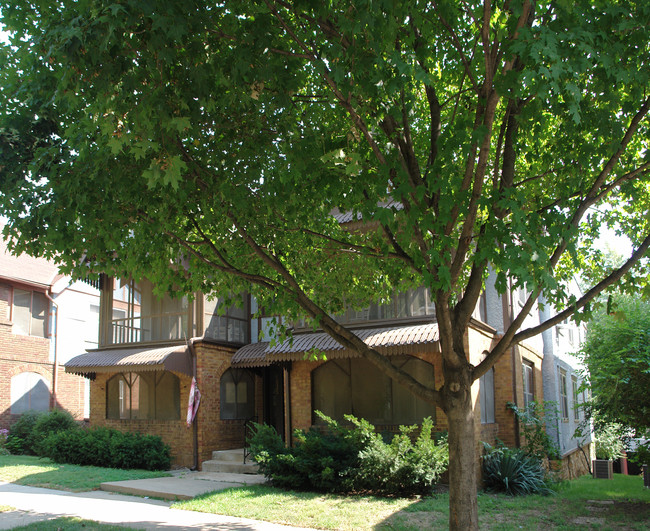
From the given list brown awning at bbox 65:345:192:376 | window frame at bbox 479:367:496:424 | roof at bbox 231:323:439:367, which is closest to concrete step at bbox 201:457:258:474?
brown awning at bbox 65:345:192:376

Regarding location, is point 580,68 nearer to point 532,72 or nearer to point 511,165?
point 532,72

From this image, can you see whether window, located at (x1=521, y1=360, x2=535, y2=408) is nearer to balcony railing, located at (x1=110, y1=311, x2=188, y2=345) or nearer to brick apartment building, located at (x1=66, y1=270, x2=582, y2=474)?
brick apartment building, located at (x1=66, y1=270, x2=582, y2=474)

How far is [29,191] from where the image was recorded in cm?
709

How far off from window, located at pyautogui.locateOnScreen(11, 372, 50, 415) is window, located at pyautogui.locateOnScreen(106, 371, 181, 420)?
5310mm

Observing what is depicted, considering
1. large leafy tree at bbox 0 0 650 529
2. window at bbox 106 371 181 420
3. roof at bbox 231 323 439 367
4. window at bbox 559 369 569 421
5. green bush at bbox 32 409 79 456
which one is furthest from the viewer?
window at bbox 559 369 569 421

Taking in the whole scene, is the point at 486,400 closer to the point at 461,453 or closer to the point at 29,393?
the point at 461,453

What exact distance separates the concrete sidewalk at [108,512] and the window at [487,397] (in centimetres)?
642

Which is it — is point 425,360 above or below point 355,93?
below

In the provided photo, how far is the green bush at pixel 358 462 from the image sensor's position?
11.2m

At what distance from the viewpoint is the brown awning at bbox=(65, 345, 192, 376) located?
16.1m

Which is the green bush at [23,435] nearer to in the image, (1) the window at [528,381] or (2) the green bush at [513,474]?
(2) the green bush at [513,474]

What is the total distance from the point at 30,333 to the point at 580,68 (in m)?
22.7

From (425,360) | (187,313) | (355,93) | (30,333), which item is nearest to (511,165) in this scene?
(355,93)

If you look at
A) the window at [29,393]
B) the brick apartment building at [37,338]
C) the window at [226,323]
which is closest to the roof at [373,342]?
the window at [226,323]
